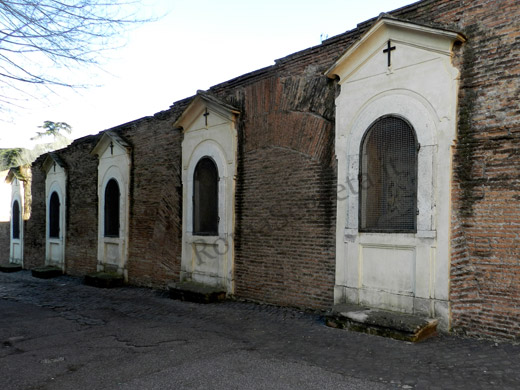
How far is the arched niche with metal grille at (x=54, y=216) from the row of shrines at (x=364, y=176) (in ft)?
19.6

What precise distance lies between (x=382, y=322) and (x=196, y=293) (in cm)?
417

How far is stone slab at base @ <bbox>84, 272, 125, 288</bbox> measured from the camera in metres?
11.8

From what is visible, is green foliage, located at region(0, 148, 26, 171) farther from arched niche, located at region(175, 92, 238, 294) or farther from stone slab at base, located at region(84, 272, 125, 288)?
arched niche, located at region(175, 92, 238, 294)

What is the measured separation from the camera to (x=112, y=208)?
13297 mm

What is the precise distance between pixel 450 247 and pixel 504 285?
30.2 inches

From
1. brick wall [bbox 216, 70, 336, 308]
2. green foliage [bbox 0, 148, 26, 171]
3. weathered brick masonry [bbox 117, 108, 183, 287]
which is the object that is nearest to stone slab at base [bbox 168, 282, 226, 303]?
brick wall [bbox 216, 70, 336, 308]

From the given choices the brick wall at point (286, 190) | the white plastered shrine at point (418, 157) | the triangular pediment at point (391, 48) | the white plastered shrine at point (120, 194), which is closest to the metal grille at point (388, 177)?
the white plastered shrine at point (418, 157)

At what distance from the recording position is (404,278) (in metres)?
6.37

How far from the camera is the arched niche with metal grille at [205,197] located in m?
9.98

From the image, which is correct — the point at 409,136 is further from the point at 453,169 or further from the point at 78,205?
the point at 78,205

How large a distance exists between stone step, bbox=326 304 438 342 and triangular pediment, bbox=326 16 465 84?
140 inches

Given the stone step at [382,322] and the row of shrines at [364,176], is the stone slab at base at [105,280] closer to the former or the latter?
the row of shrines at [364,176]

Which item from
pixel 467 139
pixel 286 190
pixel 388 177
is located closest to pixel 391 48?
pixel 467 139

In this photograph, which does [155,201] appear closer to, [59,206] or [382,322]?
Answer: [59,206]
